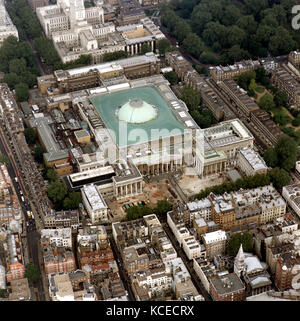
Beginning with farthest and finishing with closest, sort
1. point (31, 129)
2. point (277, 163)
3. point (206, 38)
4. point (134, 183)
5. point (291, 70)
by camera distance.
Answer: point (206, 38), point (291, 70), point (31, 129), point (277, 163), point (134, 183)

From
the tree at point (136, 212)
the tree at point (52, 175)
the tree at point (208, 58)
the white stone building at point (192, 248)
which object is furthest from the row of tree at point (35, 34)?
the white stone building at point (192, 248)

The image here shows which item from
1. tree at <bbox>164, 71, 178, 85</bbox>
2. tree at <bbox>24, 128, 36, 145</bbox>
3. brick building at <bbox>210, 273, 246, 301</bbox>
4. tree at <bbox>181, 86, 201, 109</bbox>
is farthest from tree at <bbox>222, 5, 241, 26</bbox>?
brick building at <bbox>210, 273, 246, 301</bbox>

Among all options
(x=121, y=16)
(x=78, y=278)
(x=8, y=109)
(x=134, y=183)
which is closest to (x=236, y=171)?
(x=134, y=183)

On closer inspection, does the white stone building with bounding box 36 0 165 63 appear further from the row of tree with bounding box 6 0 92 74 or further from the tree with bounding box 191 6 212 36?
the tree with bounding box 191 6 212 36

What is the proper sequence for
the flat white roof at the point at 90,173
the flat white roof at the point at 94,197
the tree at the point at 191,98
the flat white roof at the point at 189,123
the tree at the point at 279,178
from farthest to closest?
1. the tree at the point at 191,98
2. the flat white roof at the point at 189,123
3. the flat white roof at the point at 90,173
4. the tree at the point at 279,178
5. the flat white roof at the point at 94,197

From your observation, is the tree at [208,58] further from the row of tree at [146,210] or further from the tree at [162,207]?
the tree at [162,207]

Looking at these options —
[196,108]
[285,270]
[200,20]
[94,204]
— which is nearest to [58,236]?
[94,204]

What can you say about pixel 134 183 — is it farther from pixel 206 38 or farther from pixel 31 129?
pixel 206 38
